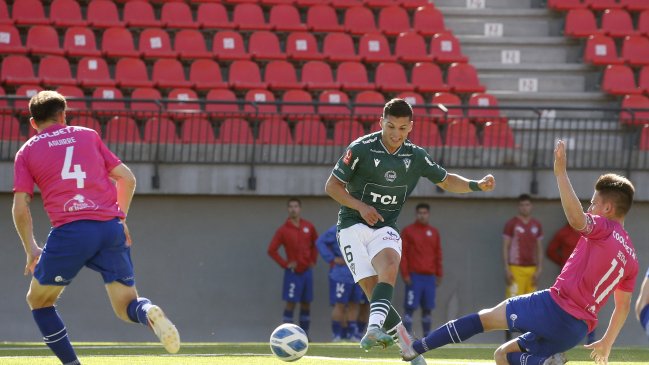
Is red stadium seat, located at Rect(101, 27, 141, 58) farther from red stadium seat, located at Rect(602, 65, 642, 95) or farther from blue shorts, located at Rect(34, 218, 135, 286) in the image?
blue shorts, located at Rect(34, 218, 135, 286)

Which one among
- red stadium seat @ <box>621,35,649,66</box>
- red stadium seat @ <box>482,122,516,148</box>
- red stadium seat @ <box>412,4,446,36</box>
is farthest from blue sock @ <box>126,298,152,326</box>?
red stadium seat @ <box>621,35,649,66</box>

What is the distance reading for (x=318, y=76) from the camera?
1850cm

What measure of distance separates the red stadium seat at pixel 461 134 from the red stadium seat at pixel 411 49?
214 centimetres

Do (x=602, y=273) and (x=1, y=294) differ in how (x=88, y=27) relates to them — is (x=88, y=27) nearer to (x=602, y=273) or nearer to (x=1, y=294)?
(x=1, y=294)

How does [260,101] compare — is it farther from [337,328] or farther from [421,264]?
[337,328]

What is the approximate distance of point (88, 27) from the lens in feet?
62.2

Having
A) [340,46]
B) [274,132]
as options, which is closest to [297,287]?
[274,132]

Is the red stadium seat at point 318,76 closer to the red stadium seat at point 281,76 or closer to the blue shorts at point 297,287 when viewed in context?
the red stadium seat at point 281,76

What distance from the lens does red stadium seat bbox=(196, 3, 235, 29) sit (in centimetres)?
1920

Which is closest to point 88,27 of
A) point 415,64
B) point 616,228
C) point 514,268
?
point 415,64

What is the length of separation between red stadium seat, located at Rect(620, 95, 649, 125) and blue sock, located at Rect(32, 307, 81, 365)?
11.1 metres

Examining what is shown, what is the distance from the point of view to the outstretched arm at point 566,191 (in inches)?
276

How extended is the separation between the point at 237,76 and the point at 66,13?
10.7 feet

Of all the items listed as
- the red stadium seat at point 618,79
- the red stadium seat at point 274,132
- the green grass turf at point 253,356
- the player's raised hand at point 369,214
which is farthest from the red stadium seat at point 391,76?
the player's raised hand at point 369,214
